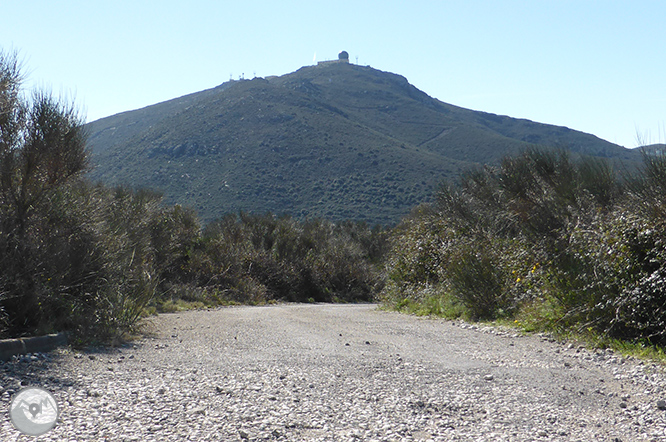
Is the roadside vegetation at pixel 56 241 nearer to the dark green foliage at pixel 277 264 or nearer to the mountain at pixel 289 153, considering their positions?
the dark green foliage at pixel 277 264

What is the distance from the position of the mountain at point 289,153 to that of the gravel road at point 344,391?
36603 millimetres

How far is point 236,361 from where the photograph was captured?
22.5 feet

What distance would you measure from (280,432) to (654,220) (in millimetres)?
5815

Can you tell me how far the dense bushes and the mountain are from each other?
27122 millimetres

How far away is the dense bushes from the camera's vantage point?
7629 millimetres

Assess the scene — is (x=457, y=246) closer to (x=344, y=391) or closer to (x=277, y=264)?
(x=344, y=391)

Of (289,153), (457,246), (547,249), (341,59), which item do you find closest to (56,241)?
(547,249)

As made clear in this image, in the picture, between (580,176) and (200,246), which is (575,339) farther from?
(200,246)

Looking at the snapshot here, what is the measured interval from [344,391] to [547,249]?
22.3 ft

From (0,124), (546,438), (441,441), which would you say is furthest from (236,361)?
(0,124)

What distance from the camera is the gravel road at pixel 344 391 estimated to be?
4.18 meters

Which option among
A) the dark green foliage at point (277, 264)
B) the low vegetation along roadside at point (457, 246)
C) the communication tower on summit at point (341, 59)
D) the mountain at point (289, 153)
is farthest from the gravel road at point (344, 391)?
the communication tower on summit at point (341, 59)

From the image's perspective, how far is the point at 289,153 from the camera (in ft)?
239

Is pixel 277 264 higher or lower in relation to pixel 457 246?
lower
